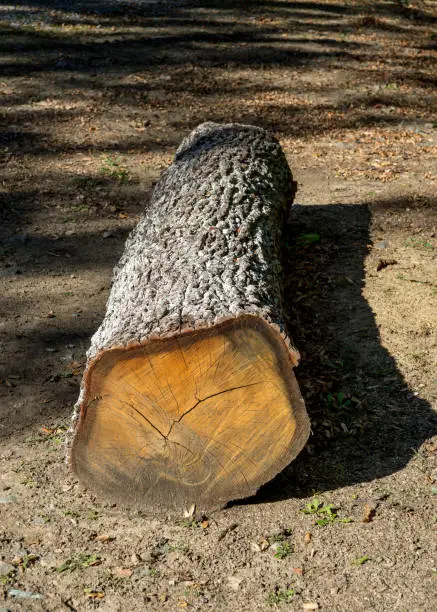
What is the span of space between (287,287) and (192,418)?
7.39 ft

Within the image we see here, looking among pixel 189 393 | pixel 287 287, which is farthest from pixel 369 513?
pixel 287 287

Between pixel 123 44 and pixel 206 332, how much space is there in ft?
29.1

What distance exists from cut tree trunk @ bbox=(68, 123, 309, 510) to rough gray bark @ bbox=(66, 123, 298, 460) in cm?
1

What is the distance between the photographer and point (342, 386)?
4.10 meters

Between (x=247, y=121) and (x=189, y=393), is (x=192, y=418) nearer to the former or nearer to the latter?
(x=189, y=393)

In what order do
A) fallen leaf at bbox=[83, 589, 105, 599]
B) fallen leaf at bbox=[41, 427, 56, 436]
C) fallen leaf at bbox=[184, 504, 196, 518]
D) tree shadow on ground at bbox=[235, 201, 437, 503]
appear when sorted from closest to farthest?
fallen leaf at bbox=[83, 589, 105, 599] → fallen leaf at bbox=[184, 504, 196, 518] → tree shadow on ground at bbox=[235, 201, 437, 503] → fallen leaf at bbox=[41, 427, 56, 436]

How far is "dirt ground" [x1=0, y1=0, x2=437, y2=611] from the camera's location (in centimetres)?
301

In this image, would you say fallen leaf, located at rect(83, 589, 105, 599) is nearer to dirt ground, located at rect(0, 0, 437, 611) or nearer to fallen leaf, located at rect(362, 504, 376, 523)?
dirt ground, located at rect(0, 0, 437, 611)

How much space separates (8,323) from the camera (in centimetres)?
486

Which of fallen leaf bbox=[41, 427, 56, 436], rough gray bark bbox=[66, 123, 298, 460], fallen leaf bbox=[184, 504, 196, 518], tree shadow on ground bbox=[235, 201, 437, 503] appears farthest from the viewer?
fallen leaf bbox=[41, 427, 56, 436]

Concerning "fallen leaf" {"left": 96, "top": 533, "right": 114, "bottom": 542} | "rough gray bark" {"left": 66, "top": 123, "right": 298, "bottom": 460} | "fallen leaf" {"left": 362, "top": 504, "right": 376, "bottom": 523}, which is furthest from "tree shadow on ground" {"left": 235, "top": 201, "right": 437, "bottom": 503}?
"fallen leaf" {"left": 96, "top": 533, "right": 114, "bottom": 542}

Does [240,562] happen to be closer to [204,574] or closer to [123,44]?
[204,574]

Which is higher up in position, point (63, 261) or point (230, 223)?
point (230, 223)

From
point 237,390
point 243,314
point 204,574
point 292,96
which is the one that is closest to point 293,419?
point 237,390
